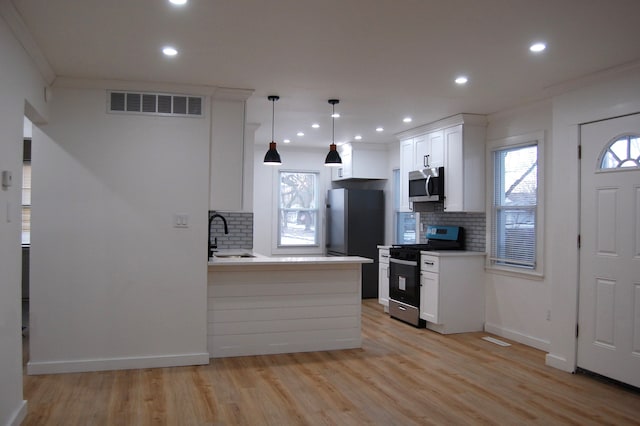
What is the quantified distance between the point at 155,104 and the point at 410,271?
11.4 ft

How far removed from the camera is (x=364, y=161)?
781 centimetres

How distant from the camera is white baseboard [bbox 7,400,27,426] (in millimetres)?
2888

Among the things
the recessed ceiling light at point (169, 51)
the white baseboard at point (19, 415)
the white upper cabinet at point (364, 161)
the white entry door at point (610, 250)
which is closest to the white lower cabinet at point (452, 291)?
the white entry door at point (610, 250)

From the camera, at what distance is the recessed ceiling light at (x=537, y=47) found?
11.0ft

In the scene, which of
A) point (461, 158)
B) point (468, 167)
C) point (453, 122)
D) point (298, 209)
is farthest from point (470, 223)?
point (298, 209)

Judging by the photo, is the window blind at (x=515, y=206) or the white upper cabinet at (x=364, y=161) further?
the white upper cabinet at (x=364, y=161)

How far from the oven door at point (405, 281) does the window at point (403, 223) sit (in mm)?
979

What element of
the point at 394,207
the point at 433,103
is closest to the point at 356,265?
the point at 433,103

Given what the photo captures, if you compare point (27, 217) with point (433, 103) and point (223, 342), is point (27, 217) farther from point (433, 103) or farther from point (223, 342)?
point (433, 103)

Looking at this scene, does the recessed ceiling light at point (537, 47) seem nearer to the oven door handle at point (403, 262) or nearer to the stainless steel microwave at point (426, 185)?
the stainless steel microwave at point (426, 185)

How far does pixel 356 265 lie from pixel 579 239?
6.68 feet

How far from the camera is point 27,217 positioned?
6246 millimetres

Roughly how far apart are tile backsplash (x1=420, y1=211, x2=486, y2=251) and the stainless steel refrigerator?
52.7 inches

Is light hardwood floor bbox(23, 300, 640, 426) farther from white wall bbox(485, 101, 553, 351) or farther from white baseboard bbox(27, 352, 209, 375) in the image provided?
white wall bbox(485, 101, 553, 351)
